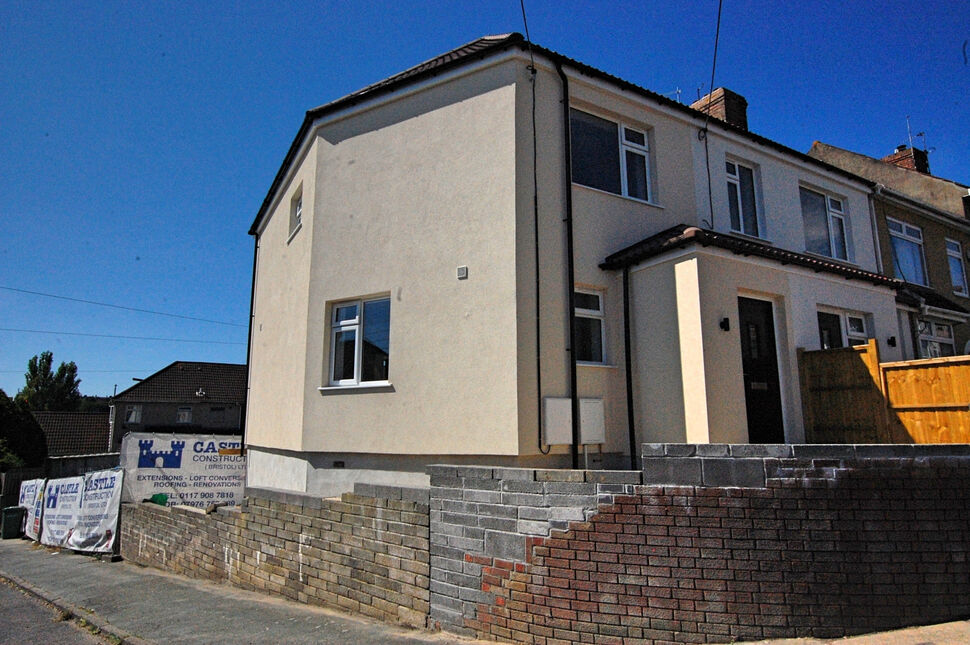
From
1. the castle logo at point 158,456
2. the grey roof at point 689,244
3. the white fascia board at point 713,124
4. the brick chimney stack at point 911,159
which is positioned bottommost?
the castle logo at point 158,456

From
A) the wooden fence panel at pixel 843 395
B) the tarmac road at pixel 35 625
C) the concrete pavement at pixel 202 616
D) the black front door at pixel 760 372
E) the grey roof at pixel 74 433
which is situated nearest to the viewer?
the concrete pavement at pixel 202 616

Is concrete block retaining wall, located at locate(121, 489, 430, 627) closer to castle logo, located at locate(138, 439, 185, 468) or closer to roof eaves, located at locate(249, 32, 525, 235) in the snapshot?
castle logo, located at locate(138, 439, 185, 468)

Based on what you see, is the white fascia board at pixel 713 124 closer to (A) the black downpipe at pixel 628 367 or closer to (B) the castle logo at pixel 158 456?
(A) the black downpipe at pixel 628 367

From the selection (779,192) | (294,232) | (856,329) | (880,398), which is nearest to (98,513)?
(294,232)

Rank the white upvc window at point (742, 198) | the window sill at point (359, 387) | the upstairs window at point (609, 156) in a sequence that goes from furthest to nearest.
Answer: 1. the white upvc window at point (742, 198)
2. the upstairs window at point (609, 156)
3. the window sill at point (359, 387)

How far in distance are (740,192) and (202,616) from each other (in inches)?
434

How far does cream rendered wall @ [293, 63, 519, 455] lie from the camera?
7.73 metres

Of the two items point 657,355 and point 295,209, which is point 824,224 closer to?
point 657,355

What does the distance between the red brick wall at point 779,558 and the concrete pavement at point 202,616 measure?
24cm

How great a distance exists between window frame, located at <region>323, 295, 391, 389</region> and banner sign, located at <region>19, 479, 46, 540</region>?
13.5 m

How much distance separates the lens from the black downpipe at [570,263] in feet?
25.3

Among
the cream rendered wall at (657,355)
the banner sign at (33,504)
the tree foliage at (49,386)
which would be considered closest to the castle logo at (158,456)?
the banner sign at (33,504)

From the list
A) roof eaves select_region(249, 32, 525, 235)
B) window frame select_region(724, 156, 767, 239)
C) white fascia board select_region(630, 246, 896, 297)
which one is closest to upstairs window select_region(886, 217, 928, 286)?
window frame select_region(724, 156, 767, 239)

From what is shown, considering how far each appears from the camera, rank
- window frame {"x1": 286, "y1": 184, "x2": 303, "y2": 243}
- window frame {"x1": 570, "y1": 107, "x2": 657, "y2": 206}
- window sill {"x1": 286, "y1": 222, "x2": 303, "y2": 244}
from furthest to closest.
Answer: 1. window frame {"x1": 286, "y1": 184, "x2": 303, "y2": 243}
2. window sill {"x1": 286, "y1": 222, "x2": 303, "y2": 244}
3. window frame {"x1": 570, "y1": 107, "x2": 657, "y2": 206}
